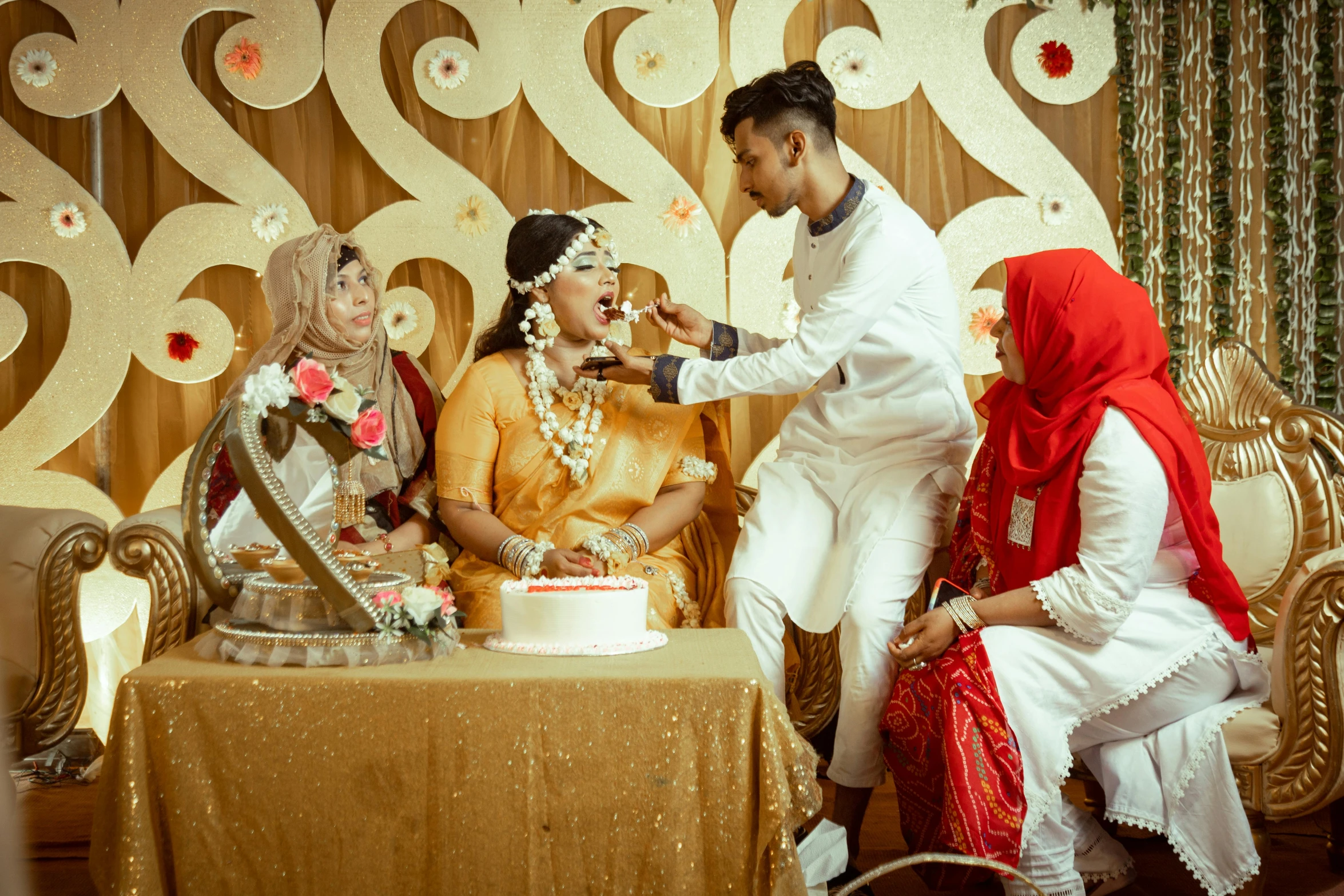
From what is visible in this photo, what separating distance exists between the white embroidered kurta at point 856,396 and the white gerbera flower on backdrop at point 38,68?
2840mm

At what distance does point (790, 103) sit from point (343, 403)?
170 cm

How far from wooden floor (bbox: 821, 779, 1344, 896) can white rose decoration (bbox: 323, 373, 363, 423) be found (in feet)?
5.49

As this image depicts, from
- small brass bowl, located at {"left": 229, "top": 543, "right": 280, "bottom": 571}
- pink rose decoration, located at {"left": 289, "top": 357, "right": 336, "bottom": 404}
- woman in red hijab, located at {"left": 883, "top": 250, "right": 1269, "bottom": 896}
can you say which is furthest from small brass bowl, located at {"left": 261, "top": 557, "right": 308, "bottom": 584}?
woman in red hijab, located at {"left": 883, "top": 250, "right": 1269, "bottom": 896}

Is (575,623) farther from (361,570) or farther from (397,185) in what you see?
(397,185)

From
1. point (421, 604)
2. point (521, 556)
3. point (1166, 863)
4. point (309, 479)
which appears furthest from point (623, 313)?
point (1166, 863)

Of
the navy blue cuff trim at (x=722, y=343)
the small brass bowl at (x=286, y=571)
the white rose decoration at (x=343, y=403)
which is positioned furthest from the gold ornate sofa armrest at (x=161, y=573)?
the navy blue cuff trim at (x=722, y=343)

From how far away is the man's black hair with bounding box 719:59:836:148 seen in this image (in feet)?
9.96

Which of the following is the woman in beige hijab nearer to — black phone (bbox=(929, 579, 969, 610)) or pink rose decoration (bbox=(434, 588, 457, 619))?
pink rose decoration (bbox=(434, 588, 457, 619))

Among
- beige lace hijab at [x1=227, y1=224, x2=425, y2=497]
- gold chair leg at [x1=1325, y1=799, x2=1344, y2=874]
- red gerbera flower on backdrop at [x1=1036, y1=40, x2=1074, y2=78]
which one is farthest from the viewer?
red gerbera flower on backdrop at [x1=1036, y1=40, x2=1074, y2=78]

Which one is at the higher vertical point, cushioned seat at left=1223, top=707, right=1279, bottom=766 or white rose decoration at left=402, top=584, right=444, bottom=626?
white rose decoration at left=402, top=584, right=444, bottom=626

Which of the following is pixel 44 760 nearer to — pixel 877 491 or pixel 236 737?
pixel 236 737

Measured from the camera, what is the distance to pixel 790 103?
9.97 ft

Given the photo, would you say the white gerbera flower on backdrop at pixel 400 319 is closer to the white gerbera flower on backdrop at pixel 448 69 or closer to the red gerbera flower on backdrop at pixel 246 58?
the white gerbera flower on backdrop at pixel 448 69

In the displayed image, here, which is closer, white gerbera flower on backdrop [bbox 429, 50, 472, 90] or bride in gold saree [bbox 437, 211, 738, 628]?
bride in gold saree [bbox 437, 211, 738, 628]
